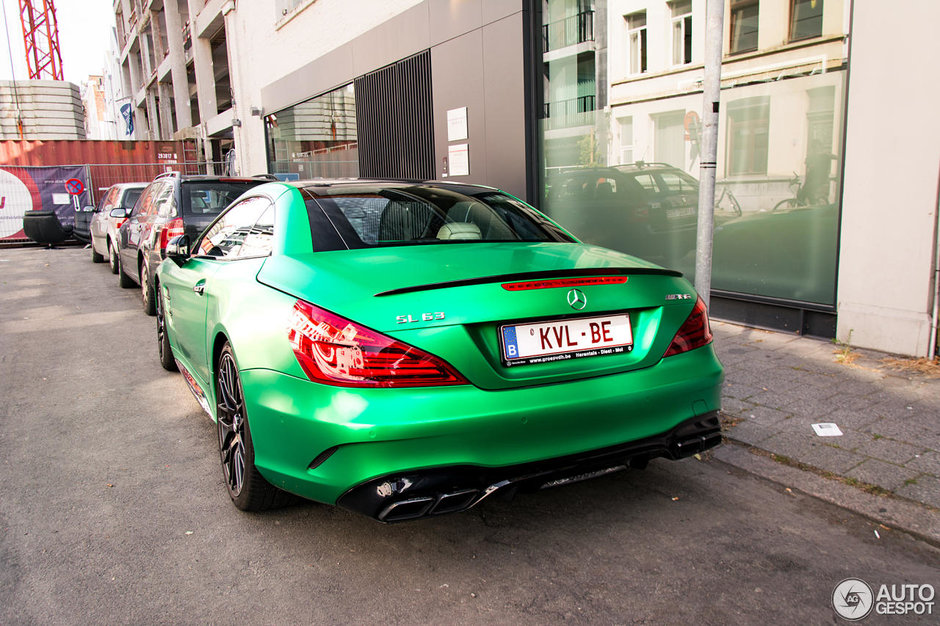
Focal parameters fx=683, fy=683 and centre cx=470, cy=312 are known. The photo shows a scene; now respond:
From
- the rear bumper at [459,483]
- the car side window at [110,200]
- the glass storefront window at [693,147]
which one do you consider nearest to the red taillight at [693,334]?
the rear bumper at [459,483]

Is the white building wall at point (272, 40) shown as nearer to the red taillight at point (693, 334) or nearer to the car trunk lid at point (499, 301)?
the car trunk lid at point (499, 301)

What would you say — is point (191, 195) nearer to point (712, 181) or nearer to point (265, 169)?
point (712, 181)

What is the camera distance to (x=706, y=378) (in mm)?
2777

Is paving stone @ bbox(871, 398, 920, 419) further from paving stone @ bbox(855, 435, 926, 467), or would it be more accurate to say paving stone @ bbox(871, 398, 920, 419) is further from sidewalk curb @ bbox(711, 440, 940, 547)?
sidewalk curb @ bbox(711, 440, 940, 547)

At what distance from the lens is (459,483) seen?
7.60 feet

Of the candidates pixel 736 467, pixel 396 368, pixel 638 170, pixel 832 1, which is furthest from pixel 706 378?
pixel 638 170

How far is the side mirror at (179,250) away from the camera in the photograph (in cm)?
437

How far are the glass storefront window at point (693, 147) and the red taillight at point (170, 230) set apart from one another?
4493 millimetres

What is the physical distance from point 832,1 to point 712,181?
2732mm

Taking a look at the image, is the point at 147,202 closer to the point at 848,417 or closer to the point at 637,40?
the point at 637,40

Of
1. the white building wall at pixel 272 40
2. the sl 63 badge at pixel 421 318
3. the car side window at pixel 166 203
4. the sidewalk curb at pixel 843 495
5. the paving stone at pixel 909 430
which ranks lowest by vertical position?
the sidewalk curb at pixel 843 495

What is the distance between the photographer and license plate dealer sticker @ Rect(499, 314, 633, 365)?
2.42m

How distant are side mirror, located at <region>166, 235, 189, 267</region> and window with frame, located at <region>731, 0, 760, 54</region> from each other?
204 inches

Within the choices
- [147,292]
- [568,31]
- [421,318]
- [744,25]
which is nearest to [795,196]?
[744,25]
